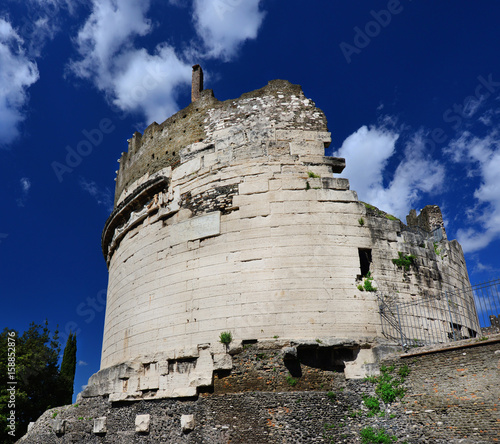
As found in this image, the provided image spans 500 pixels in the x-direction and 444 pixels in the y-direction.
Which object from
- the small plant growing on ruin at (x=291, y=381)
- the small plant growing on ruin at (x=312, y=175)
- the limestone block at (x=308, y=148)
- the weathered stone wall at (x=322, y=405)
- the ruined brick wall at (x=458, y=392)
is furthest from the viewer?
the limestone block at (x=308, y=148)

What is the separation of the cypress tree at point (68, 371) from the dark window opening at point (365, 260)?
18471mm

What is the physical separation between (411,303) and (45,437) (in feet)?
35.2

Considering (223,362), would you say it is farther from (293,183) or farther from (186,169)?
(186,169)

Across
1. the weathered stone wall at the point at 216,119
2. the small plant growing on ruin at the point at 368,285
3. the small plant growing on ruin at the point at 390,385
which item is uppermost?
the weathered stone wall at the point at 216,119

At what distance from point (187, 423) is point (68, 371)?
17960mm

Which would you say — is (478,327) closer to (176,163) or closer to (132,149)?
(176,163)

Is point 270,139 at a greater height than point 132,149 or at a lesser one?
lesser

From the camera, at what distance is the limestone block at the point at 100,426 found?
10359 millimetres

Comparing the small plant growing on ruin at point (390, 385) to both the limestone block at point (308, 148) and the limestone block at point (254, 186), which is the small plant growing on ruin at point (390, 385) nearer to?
the limestone block at point (254, 186)

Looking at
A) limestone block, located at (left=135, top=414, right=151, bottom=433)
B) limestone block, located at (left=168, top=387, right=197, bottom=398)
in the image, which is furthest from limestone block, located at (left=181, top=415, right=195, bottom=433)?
limestone block, located at (left=135, top=414, right=151, bottom=433)

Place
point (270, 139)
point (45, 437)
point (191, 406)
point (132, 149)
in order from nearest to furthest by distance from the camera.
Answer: point (191, 406) → point (270, 139) → point (45, 437) → point (132, 149)

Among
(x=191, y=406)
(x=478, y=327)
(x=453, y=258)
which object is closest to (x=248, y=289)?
(x=191, y=406)

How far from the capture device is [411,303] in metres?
9.70

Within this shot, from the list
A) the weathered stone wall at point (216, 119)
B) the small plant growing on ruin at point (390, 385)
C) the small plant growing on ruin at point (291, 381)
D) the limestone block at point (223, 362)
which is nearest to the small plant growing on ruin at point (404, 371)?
the small plant growing on ruin at point (390, 385)
